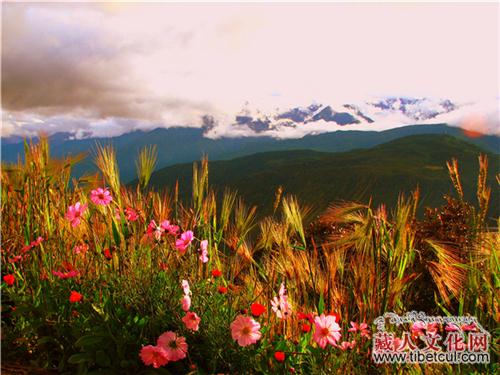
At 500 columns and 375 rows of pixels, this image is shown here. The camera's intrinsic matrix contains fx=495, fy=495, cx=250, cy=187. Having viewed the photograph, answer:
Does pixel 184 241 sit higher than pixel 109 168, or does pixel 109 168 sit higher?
pixel 109 168

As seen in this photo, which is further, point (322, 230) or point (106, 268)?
point (322, 230)

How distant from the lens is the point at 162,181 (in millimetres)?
131500

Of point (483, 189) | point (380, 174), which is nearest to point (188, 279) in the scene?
point (483, 189)

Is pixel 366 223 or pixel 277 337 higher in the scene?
pixel 366 223

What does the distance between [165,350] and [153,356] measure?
0.07m

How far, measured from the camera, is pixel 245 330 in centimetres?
214

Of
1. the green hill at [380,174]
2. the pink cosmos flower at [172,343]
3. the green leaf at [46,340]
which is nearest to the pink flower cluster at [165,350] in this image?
the pink cosmos flower at [172,343]

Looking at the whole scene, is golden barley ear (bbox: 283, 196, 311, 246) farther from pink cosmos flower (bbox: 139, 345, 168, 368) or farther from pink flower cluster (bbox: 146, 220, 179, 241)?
pink cosmos flower (bbox: 139, 345, 168, 368)

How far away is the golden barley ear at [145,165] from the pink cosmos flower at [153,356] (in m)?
0.96

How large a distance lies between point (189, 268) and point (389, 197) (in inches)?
2246

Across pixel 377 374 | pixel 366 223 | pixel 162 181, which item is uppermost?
pixel 366 223

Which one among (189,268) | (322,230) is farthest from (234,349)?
(322,230)

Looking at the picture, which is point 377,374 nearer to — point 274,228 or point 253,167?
point 274,228

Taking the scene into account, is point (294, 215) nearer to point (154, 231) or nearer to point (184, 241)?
point (184, 241)
